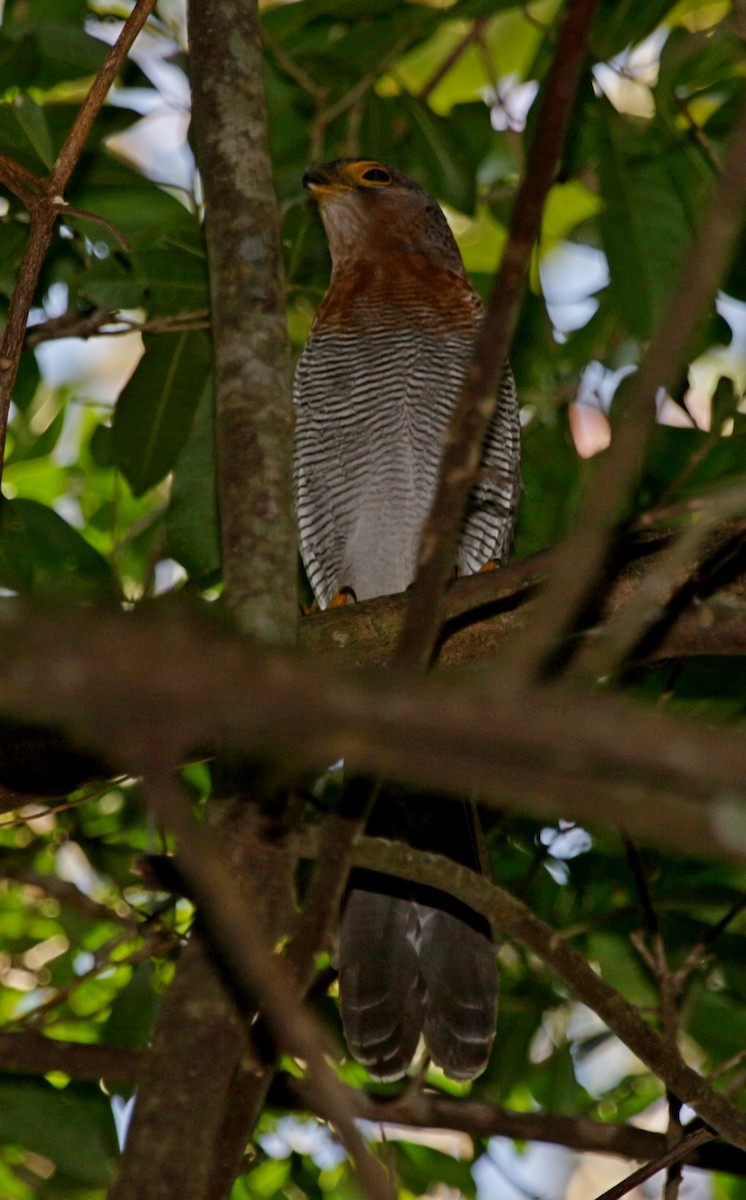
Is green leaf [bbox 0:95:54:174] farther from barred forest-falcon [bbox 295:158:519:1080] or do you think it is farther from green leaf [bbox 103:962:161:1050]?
green leaf [bbox 103:962:161:1050]

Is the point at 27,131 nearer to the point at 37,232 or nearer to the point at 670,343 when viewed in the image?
the point at 37,232

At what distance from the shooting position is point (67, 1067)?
3596 millimetres

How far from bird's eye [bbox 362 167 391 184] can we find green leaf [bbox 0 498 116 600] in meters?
2.23

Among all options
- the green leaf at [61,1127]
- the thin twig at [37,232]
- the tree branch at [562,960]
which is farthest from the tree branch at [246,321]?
the green leaf at [61,1127]

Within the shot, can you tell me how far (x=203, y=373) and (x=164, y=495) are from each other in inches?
44.7

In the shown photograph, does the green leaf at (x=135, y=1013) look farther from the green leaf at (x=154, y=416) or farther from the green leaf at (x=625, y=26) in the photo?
the green leaf at (x=625, y=26)

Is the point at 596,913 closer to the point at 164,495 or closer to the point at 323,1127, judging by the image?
the point at 323,1127

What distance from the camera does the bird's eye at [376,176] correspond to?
559 cm

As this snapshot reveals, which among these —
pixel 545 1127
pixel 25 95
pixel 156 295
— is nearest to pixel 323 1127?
pixel 545 1127

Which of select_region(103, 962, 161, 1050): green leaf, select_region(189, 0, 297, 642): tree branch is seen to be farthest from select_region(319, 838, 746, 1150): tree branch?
select_region(103, 962, 161, 1050): green leaf

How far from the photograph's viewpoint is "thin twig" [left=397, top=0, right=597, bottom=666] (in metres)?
1.73

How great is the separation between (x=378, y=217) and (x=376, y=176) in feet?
0.66

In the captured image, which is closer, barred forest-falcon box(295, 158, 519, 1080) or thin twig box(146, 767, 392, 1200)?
thin twig box(146, 767, 392, 1200)

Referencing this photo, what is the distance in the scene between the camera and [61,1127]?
3812 millimetres
